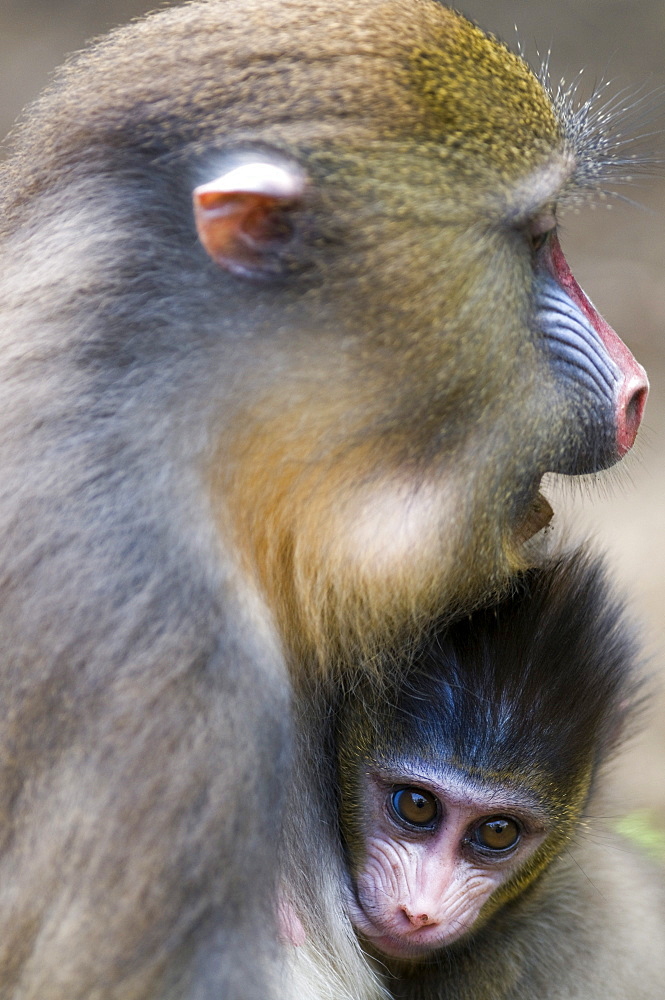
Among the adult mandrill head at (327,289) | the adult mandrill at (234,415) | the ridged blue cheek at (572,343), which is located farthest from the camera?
the ridged blue cheek at (572,343)

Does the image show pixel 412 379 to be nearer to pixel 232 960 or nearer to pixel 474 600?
pixel 474 600

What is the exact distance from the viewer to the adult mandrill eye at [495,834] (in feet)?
9.16

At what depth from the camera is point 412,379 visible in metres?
2.17

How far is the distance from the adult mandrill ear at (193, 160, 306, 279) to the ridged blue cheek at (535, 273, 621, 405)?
1.63ft

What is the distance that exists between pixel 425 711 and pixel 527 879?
19.0 inches

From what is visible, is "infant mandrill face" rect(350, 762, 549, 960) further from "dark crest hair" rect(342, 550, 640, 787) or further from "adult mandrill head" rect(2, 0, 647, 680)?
"adult mandrill head" rect(2, 0, 647, 680)

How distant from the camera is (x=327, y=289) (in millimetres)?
2107

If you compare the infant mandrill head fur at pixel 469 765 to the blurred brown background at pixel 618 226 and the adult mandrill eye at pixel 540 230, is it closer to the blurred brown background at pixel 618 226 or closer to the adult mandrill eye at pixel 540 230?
the adult mandrill eye at pixel 540 230

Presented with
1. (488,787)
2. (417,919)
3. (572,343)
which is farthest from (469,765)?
(572,343)

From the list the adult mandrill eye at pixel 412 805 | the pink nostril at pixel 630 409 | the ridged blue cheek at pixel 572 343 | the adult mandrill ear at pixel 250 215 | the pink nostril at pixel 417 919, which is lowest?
the pink nostril at pixel 417 919

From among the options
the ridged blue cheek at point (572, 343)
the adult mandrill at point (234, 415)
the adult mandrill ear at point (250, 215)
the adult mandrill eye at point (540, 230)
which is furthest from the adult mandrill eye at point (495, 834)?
the adult mandrill ear at point (250, 215)

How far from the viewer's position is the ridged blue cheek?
230 cm

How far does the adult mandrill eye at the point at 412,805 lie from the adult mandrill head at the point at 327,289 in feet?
1.74

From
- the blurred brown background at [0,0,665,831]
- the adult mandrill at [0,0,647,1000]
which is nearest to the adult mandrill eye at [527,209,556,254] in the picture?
the adult mandrill at [0,0,647,1000]
